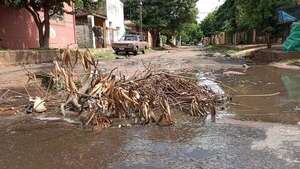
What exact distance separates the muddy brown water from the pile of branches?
0.36m

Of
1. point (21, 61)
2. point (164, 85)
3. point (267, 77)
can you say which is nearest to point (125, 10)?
point (21, 61)

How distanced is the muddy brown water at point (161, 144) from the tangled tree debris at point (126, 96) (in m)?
0.36

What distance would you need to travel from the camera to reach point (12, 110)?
9.76 meters

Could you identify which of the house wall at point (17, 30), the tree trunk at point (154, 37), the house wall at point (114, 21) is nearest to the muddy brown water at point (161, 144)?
the house wall at point (17, 30)

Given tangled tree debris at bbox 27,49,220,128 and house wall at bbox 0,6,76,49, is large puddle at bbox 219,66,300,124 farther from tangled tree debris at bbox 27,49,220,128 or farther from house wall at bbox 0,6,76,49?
house wall at bbox 0,6,76,49

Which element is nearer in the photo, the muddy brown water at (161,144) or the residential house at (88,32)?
the muddy brown water at (161,144)

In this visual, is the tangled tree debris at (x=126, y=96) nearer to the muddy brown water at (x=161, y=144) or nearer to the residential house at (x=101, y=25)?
the muddy brown water at (x=161, y=144)

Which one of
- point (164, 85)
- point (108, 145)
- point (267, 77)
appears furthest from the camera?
point (267, 77)

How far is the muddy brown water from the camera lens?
234 inches

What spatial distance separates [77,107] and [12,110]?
1.48 m

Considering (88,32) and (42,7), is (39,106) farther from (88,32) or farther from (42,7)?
(88,32)

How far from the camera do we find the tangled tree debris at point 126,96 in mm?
8539

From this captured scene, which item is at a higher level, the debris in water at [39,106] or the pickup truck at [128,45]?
the pickup truck at [128,45]

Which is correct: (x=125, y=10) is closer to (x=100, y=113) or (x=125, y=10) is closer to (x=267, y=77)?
(x=267, y=77)
